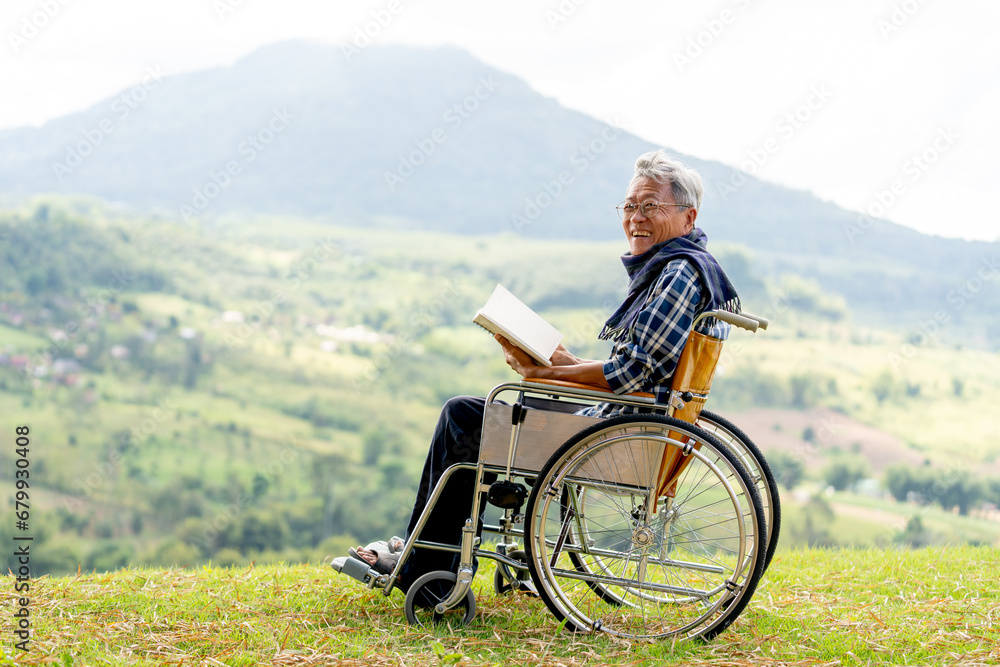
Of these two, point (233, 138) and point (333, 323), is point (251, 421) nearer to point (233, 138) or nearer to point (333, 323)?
point (333, 323)

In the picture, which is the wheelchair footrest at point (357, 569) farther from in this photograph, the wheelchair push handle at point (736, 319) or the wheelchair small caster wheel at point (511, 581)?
the wheelchair push handle at point (736, 319)

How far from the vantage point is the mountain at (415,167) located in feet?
276

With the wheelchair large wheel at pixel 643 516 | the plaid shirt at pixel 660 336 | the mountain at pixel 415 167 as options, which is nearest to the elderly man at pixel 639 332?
the plaid shirt at pixel 660 336

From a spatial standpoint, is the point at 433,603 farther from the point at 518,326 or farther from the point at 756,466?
the point at 756,466

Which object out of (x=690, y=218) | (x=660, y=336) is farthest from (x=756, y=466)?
(x=690, y=218)

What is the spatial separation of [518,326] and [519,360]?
12 centimetres

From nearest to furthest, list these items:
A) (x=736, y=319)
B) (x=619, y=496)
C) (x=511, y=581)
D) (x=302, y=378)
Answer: (x=736, y=319) → (x=619, y=496) → (x=511, y=581) → (x=302, y=378)

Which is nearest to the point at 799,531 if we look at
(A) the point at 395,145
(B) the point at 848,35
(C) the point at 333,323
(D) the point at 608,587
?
(C) the point at 333,323

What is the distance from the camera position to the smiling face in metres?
3.13

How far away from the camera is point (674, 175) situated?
3146mm

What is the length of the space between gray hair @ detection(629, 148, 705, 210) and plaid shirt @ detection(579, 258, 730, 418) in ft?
1.17

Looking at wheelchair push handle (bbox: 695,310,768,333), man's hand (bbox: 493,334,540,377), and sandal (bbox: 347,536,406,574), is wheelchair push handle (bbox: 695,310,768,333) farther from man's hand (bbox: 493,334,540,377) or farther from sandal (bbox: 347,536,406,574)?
sandal (bbox: 347,536,406,574)

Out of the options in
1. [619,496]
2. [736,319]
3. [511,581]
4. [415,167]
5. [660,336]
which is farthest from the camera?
[415,167]

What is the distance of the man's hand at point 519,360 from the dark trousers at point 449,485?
0.70 ft
